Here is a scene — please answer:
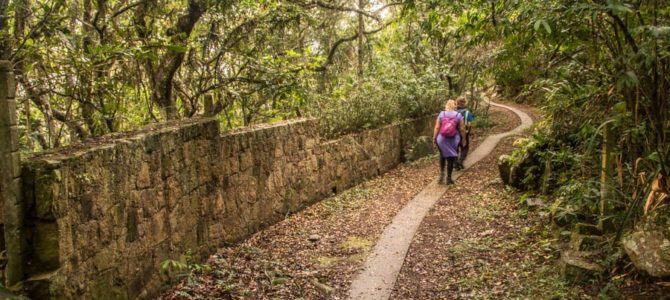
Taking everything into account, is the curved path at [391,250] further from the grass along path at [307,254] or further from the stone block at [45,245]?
the stone block at [45,245]

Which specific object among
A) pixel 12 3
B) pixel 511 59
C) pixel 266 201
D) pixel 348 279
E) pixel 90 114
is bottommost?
pixel 348 279

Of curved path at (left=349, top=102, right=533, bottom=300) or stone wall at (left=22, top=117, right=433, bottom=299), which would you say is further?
curved path at (left=349, top=102, right=533, bottom=300)

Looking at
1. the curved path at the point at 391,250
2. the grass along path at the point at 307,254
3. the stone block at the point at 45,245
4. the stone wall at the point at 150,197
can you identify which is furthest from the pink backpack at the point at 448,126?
the stone block at the point at 45,245

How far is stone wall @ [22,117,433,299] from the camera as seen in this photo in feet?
11.9

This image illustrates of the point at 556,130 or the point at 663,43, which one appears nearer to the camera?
the point at 663,43

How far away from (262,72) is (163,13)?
172 cm

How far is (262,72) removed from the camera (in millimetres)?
8312

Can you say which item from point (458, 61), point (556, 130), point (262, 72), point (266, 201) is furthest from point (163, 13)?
point (458, 61)

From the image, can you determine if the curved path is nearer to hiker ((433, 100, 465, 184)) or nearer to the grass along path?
the grass along path

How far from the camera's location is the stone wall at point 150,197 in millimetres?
3617

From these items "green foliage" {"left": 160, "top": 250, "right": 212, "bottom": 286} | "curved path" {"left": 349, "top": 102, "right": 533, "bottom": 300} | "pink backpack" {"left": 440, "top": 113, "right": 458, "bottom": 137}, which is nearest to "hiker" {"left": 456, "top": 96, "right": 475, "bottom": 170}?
"pink backpack" {"left": 440, "top": 113, "right": 458, "bottom": 137}

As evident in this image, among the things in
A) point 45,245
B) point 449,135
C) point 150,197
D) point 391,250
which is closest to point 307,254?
point 391,250

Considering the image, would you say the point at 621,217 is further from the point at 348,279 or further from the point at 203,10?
the point at 203,10

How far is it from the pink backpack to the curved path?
1.00 m
